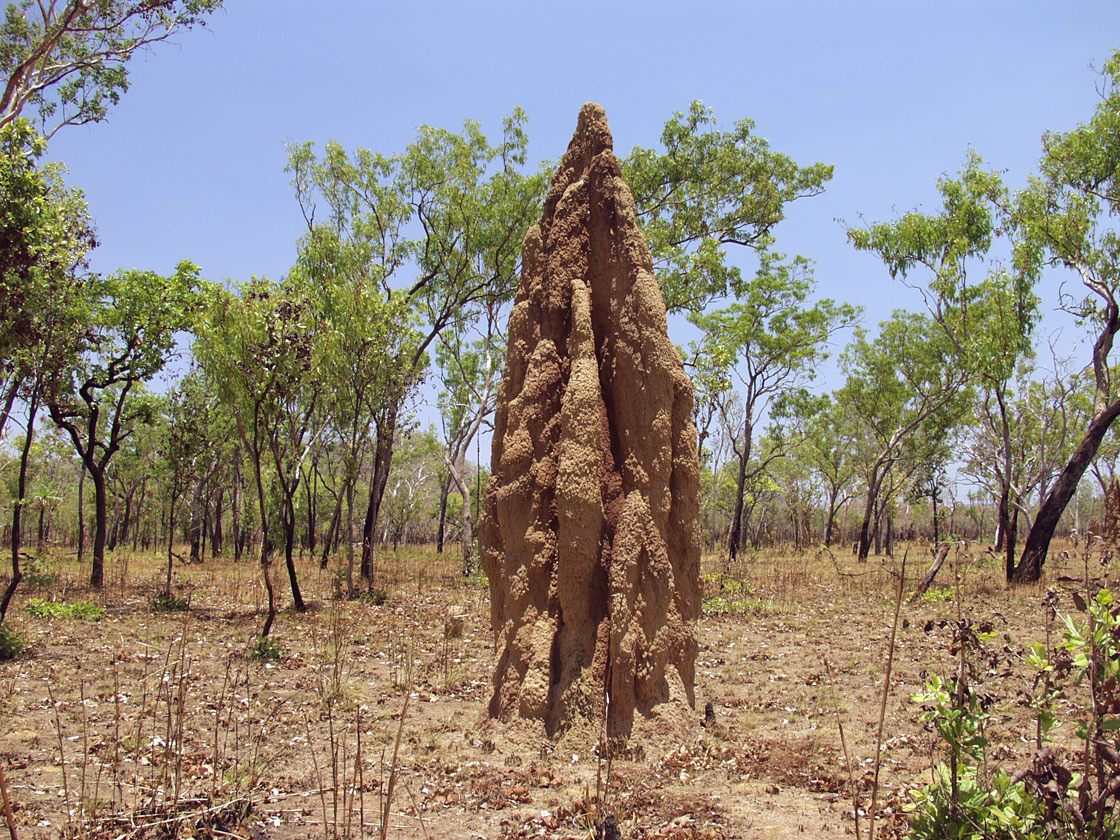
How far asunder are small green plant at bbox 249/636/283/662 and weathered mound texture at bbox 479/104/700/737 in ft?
13.9

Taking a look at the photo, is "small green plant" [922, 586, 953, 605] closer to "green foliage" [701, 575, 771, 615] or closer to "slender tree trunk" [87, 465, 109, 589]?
"green foliage" [701, 575, 771, 615]

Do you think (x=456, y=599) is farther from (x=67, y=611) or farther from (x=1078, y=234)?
(x=1078, y=234)

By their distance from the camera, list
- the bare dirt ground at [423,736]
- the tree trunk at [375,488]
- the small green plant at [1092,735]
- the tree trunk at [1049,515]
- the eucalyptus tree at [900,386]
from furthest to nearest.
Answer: the eucalyptus tree at [900,386]
the tree trunk at [375,488]
the tree trunk at [1049,515]
the bare dirt ground at [423,736]
the small green plant at [1092,735]

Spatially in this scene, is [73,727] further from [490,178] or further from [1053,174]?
→ [1053,174]

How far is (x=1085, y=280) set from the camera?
50.3 ft

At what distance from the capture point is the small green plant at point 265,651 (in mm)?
9031

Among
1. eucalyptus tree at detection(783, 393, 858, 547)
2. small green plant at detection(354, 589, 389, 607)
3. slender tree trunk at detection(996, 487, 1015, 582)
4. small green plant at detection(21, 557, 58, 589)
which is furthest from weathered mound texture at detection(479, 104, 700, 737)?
eucalyptus tree at detection(783, 393, 858, 547)

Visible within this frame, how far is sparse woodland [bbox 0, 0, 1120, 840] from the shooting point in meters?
4.31

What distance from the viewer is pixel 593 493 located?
598 cm

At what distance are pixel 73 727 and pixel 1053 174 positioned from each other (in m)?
20.2

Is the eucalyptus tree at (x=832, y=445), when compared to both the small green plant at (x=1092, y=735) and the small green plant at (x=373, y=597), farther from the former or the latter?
the small green plant at (x=1092, y=735)

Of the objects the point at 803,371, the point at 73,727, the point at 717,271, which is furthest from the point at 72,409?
the point at 803,371

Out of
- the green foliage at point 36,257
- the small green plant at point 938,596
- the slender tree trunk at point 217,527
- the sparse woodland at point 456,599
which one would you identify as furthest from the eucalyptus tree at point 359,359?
the slender tree trunk at point 217,527

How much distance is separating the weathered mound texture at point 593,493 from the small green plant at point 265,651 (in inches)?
167
